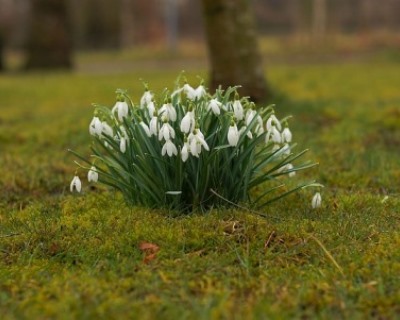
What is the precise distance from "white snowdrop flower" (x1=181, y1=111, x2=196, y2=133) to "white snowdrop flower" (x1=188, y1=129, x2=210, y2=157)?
0.03 metres

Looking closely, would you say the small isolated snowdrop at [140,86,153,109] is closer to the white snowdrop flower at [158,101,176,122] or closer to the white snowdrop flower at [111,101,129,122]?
the white snowdrop flower at [111,101,129,122]

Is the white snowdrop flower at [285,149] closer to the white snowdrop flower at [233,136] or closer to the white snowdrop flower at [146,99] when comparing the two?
the white snowdrop flower at [233,136]

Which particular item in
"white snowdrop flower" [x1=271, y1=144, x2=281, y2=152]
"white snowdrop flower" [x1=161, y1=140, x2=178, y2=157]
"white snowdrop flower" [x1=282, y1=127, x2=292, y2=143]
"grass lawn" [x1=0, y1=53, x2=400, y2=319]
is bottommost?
"grass lawn" [x1=0, y1=53, x2=400, y2=319]

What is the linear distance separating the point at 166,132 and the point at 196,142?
0.16 m

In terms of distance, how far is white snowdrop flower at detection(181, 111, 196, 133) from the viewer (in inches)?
124

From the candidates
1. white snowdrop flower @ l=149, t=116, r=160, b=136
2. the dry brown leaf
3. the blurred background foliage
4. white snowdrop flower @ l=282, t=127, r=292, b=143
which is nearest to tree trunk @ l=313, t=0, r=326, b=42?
the blurred background foliage

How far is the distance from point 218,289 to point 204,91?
128 cm

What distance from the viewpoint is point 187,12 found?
27.2 metres

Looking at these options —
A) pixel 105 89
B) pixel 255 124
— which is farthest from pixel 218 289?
pixel 105 89

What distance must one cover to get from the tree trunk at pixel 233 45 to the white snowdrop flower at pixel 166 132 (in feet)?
13.8

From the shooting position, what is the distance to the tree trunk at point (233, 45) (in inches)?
285

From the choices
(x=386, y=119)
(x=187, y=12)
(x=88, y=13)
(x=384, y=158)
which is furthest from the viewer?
(x=88, y=13)

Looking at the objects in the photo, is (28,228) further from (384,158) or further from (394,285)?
(384,158)

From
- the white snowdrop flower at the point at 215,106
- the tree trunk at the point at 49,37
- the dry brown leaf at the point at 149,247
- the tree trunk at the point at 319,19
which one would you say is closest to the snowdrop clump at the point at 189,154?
the white snowdrop flower at the point at 215,106
